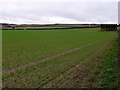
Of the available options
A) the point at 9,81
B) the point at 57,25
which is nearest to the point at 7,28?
the point at 57,25

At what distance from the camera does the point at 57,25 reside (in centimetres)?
10488

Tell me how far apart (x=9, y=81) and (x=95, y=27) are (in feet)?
386

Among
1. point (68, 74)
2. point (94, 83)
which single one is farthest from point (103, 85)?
point (68, 74)

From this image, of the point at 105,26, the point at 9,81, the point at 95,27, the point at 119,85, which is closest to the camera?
the point at 119,85

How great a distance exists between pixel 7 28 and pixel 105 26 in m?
70.3

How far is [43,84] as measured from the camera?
7906 millimetres

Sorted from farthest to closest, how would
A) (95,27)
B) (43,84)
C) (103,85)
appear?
(95,27)
(43,84)
(103,85)

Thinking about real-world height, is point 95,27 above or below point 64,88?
above

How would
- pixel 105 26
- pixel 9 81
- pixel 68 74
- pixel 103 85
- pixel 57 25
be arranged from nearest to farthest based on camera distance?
1. pixel 103 85
2. pixel 9 81
3. pixel 68 74
4. pixel 105 26
5. pixel 57 25

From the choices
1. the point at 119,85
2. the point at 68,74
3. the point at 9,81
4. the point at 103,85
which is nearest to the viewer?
the point at 119,85

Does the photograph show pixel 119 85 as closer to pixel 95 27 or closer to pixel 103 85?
pixel 103 85

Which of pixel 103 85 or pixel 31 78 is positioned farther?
pixel 31 78

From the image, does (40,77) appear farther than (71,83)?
Yes

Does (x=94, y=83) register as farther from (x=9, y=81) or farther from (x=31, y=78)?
(x=9, y=81)
